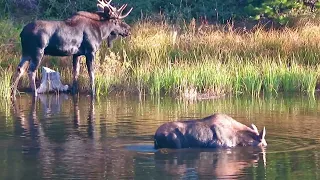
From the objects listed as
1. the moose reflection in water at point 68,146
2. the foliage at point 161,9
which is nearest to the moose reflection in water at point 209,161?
the moose reflection in water at point 68,146

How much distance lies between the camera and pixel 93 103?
57.0 feet

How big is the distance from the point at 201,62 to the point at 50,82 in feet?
12.0

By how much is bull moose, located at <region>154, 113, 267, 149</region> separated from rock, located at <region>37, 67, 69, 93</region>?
29.6 feet

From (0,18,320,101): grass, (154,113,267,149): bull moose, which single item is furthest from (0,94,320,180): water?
(0,18,320,101): grass

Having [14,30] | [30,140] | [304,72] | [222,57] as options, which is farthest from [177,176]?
[14,30]

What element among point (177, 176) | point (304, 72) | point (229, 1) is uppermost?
point (229, 1)

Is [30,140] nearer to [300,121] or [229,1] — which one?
[300,121]

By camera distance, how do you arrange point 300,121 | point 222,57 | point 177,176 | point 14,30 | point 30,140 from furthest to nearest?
1. point 14,30
2. point 222,57
3. point 300,121
4. point 30,140
5. point 177,176

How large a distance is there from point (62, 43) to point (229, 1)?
12.4 m

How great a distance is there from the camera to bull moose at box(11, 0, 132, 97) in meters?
18.8

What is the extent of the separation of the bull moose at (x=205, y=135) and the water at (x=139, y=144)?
0.50 ft

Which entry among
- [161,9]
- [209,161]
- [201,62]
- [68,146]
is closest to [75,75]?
[201,62]

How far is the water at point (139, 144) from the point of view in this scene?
9.50m

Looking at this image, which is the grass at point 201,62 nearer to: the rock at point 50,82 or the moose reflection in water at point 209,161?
the rock at point 50,82
